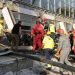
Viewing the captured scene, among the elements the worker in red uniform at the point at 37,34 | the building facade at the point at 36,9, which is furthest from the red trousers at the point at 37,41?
the building facade at the point at 36,9

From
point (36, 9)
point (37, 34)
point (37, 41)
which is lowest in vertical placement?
point (37, 41)

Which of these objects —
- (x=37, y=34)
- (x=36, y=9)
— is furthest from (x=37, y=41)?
(x=36, y=9)

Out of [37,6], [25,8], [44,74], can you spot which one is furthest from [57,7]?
[44,74]

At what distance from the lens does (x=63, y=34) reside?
32.5 ft

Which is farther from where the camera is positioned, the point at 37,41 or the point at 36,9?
the point at 36,9

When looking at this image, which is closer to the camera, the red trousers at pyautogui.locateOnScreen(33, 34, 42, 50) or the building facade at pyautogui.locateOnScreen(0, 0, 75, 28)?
the red trousers at pyautogui.locateOnScreen(33, 34, 42, 50)

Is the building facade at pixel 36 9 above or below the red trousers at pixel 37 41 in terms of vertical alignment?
above

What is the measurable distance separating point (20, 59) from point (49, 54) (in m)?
4.75

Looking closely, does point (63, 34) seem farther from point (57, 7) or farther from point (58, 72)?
point (57, 7)

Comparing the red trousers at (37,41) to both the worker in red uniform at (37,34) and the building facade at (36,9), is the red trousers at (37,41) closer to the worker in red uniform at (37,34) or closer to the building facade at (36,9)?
the worker in red uniform at (37,34)

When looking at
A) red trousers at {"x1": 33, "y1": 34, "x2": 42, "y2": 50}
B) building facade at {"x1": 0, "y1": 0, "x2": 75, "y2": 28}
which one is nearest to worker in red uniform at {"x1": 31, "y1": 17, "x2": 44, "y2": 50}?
red trousers at {"x1": 33, "y1": 34, "x2": 42, "y2": 50}

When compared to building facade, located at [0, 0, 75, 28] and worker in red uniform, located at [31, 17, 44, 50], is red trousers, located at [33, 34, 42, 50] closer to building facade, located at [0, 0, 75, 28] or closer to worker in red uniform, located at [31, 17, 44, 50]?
worker in red uniform, located at [31, 17, 44, 50]

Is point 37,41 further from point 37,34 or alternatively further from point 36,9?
point 36,9

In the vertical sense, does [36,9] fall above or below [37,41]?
above
